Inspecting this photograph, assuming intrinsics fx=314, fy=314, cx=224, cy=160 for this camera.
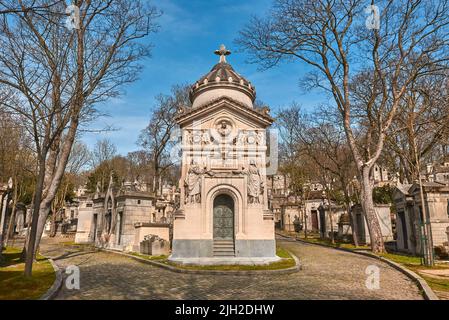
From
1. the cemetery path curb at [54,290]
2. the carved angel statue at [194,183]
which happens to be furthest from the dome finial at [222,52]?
the cemetery path curb at [54,290]

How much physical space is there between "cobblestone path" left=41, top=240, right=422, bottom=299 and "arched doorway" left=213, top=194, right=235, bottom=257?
3.55 m

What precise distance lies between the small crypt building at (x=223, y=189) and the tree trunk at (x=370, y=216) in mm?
5976

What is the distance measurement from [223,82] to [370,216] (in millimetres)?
11361

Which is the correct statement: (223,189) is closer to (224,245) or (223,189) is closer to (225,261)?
(224,245)

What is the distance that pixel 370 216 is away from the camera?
1731cm

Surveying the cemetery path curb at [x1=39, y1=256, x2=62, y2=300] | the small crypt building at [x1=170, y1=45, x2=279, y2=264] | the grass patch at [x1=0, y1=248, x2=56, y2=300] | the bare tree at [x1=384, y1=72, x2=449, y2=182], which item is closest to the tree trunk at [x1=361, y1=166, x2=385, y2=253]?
the bare tree at [x1=384, y1=72, x2=449, y2=182]

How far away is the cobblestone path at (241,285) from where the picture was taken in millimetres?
8016

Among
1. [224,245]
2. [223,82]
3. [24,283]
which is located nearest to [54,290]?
[24,283]

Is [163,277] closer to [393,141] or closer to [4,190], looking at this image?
[4,190]

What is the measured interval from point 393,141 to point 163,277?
59.7 ft

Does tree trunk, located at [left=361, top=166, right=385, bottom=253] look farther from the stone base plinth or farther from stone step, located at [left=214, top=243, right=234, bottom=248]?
stone step, located at [left=214, top=243, right=234, bottom=248]

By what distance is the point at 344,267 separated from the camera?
1235cm

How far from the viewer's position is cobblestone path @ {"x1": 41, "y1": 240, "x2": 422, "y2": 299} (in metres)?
8.02
